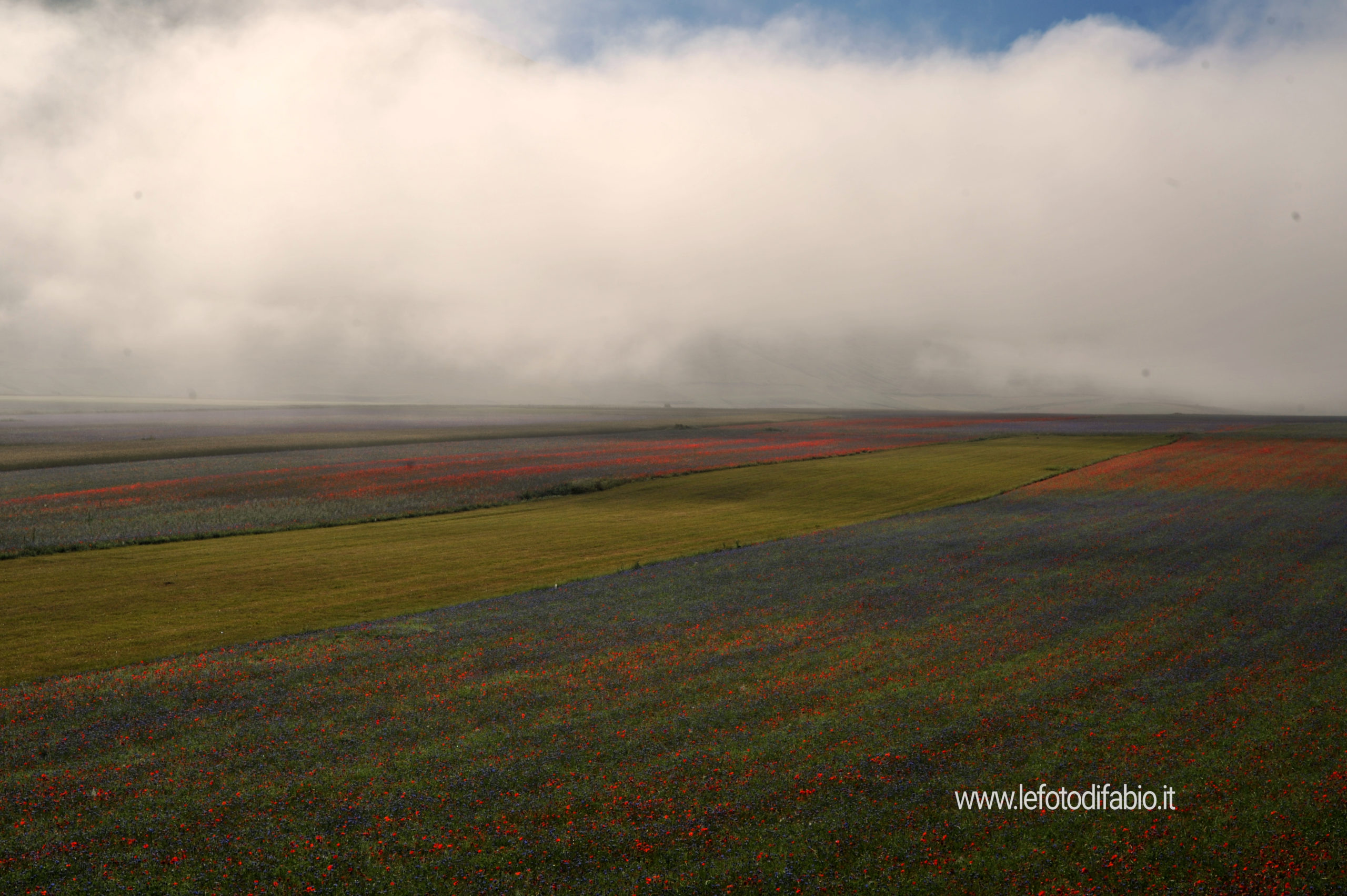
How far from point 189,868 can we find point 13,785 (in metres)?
3.89

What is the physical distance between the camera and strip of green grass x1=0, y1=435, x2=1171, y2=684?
18.5 meters

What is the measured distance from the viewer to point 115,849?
29.6 feet

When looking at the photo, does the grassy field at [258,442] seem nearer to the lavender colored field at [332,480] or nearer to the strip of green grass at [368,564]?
the lavender colored field at [332,480]

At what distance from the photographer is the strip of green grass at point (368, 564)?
18.5m

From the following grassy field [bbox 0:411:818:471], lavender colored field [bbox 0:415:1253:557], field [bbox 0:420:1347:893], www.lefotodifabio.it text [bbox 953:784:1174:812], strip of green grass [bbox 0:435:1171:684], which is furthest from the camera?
grassy field [bbox 0:411:818:471]

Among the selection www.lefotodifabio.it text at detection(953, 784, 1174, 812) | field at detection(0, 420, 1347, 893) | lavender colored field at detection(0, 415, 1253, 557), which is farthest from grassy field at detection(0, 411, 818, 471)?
www.lefotodifabio.it text at detection(953, 784, 1174, 812)

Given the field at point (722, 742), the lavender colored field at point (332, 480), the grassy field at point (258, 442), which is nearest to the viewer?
the field at point (722, 742)

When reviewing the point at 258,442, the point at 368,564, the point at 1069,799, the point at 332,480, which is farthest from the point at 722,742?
the point at 258,442

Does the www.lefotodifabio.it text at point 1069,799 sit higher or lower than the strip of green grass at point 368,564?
higher

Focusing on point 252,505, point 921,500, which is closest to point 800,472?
point 921,500

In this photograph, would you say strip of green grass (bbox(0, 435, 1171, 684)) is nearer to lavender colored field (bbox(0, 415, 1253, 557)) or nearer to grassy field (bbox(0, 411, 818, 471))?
lavender colored field (bbox(0, 415, 1253, 557))

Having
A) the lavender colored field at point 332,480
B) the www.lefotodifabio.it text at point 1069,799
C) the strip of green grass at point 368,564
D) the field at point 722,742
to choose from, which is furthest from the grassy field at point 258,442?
the www.lefotodifabio.it text at point 1069,799

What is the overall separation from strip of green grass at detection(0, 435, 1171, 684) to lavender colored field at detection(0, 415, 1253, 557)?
13.6 feet

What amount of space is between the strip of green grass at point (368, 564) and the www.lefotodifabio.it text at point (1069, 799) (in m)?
14.5
